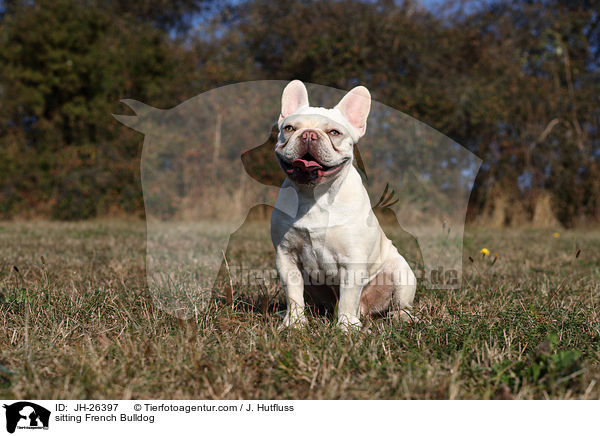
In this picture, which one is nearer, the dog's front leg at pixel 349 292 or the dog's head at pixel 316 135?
the dog's head at pixel 316 135

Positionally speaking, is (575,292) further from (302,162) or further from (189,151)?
(189,151)

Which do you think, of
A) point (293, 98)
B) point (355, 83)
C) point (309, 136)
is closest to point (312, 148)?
point (309, 136)

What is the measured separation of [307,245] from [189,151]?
5.14 feet

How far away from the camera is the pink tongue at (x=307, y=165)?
206 centimetres

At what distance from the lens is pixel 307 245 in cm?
222

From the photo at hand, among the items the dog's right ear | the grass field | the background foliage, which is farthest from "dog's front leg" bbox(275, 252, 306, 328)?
the background foliage

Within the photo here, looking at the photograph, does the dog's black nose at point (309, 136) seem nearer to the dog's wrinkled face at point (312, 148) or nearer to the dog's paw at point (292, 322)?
the dog's wrinkled face at point (312, 148)

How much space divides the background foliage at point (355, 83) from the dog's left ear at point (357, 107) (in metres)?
7.33

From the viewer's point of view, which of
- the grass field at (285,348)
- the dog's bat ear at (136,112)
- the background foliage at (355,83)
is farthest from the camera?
the background foliage at (355,83)

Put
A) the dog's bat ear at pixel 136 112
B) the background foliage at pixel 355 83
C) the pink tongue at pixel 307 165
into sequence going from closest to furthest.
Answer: the pink tongue at pixel 307 165 → the dog's bat ear at pixel 136 112 → the background foliage at pixel 355 83
